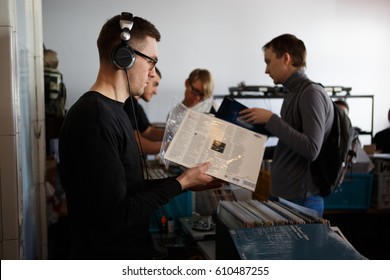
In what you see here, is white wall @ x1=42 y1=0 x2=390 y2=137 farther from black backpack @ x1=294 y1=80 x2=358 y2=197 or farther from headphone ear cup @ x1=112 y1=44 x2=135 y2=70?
headphone ear cup @ x1=112 y1=44 x2=135 y2=70

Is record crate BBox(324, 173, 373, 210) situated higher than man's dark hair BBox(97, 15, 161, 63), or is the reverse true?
man's dark hair BBox(97, 15, 161, 63)

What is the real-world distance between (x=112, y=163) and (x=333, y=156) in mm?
877

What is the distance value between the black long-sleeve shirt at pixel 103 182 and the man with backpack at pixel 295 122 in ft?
1.60

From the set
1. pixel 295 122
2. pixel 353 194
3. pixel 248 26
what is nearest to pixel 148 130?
pixel 248 26

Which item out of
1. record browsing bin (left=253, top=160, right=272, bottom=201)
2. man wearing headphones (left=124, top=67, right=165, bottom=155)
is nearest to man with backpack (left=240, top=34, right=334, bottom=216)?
man wearing headphones (left=124, top=67, right=165, bottom=155)

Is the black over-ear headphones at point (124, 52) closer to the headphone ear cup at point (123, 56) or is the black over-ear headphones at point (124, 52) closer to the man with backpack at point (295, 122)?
the headphone ear cup at point (123, 56)

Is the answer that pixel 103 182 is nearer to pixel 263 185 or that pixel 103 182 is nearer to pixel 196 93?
pixel 196 93

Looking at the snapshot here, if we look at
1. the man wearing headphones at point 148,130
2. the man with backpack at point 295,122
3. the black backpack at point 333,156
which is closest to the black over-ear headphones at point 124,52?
the man with backpack at point 295,122

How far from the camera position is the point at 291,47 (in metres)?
1.29

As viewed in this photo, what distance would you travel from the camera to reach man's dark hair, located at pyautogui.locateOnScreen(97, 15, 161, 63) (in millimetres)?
819

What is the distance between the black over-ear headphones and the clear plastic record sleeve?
23 centimetres

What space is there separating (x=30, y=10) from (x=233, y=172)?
1.12m

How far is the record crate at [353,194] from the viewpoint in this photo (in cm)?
281
